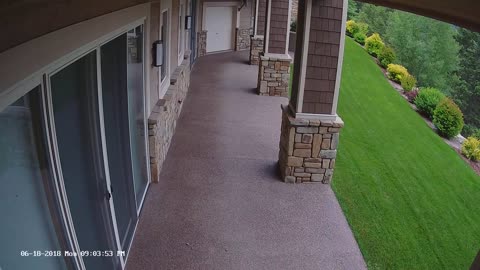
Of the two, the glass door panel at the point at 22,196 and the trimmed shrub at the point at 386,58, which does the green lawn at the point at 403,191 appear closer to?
the glass door panel at the point at 22,196

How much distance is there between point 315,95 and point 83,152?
4210 mm

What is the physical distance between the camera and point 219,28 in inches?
719

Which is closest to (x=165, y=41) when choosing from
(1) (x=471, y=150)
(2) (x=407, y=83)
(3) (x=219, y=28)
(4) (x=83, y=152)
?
(4) (x=83, y=152)

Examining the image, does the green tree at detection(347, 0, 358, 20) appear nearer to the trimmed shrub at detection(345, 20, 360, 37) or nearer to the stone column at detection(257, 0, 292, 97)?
the trimmed shrub at detection(345, 20, 360, 37)

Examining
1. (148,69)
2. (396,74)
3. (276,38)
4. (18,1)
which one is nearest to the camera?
(18,1)

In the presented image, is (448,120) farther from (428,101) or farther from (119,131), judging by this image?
(119,131)

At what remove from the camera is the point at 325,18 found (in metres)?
6.43

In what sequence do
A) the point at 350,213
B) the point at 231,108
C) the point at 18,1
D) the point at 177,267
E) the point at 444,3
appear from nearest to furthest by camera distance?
the point at 18,1, the point at 444,3, the point at 177,267, the point at 350,213, the point at 231,108

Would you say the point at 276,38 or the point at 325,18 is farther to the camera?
the point at 276,38

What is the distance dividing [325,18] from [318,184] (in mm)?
2682

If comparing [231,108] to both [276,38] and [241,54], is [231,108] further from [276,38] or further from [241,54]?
[241,54]

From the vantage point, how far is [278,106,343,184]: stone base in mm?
6742

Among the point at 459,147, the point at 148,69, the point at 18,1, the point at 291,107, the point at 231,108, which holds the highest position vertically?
the point at 18,1

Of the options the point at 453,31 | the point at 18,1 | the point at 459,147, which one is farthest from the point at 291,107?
the point at 453,31
